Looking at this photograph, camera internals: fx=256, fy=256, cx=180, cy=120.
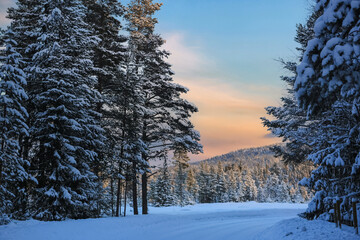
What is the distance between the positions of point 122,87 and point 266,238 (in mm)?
13341

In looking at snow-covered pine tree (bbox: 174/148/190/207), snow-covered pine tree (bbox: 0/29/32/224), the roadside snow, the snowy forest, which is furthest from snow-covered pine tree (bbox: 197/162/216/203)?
the roadside snow

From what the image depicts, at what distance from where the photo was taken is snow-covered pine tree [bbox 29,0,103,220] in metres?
12.7

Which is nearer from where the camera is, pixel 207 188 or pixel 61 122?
pixel 61 122

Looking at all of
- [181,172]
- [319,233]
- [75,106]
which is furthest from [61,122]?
[181,172]

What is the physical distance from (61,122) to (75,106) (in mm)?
1325

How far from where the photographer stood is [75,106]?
47.4ft

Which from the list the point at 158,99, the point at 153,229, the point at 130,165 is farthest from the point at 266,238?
the point at 158,99

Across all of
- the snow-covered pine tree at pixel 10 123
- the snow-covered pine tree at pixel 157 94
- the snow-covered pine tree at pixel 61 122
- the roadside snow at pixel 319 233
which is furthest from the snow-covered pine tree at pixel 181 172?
the roadside snow at pixel 319 233

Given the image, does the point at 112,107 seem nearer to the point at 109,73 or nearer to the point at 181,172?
the point at 109,73

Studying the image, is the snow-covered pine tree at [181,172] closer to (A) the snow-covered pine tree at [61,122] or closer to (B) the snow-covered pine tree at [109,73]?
(B) the snow-covered pine tree at [109,73]

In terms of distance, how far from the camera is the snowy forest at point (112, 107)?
5.68m

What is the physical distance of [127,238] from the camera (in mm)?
9797

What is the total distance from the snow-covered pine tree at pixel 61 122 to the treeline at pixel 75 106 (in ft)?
0.17

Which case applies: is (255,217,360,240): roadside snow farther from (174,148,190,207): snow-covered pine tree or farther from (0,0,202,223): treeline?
(174,148,190,207): snow-covered pine tree
